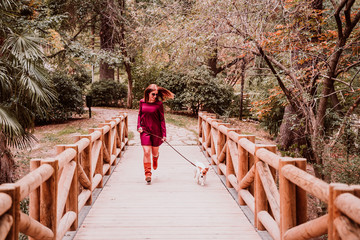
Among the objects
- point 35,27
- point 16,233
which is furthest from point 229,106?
point 16,233

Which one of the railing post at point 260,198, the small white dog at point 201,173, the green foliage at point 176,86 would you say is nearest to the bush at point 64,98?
the green foliage at point 176,86

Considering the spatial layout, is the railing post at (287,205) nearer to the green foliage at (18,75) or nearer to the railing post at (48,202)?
the railing post at (48,202)

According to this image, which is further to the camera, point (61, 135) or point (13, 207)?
point (61, 135)

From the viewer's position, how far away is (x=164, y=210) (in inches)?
175

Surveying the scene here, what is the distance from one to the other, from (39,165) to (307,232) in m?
2.51

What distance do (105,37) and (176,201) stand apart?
58.2 feet

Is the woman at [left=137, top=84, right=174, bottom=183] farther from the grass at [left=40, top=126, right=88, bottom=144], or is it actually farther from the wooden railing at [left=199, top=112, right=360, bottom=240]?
the grass at [left=40, top=126, right=88, bottom=144]

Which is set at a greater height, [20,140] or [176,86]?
[176,86]

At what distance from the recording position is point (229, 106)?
64.3 feet

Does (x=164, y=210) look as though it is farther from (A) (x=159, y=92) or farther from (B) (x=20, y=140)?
(B) (x=20, y=140)

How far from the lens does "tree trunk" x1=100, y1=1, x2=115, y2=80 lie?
17906 mm


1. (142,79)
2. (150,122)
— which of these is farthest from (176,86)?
(150,122)

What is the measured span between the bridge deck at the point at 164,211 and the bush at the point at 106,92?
16656 mm

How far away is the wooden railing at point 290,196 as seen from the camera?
1.93 m
